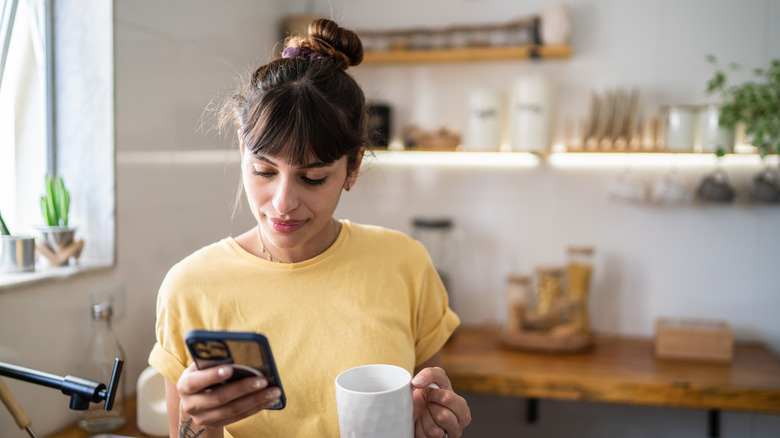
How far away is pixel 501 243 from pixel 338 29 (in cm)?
155

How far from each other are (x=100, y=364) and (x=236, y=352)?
91 centimetres

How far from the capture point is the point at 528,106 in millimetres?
2162

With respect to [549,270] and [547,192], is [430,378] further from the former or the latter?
[547,192]

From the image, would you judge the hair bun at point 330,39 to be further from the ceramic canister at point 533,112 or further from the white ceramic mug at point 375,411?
the ceramic canister at point 533,112

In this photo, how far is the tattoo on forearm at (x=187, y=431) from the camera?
806 millimetres

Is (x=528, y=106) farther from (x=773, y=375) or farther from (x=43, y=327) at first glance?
(x=43, y=327)

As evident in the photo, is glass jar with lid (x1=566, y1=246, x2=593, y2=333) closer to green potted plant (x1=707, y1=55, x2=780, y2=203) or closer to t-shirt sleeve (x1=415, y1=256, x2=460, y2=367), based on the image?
green potted plant (x1=707, y1=55, x2=780, y2=203)

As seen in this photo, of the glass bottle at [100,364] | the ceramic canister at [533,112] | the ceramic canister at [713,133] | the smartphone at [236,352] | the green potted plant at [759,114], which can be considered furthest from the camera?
the ceramic canister at [533,112]

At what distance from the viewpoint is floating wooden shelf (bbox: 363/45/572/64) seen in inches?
86.4

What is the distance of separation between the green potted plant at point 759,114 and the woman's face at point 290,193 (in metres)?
1.56

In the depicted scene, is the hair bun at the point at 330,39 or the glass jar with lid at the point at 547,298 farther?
the glass jar with lid at the point at 547,298

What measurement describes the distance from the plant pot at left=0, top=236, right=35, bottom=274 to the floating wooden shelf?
1371mm

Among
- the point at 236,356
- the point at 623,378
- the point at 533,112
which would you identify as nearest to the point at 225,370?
the point at 236,356

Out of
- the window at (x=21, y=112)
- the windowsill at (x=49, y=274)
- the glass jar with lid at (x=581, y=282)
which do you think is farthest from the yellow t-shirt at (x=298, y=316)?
the glass jar with lid at (x=581, y=282)
